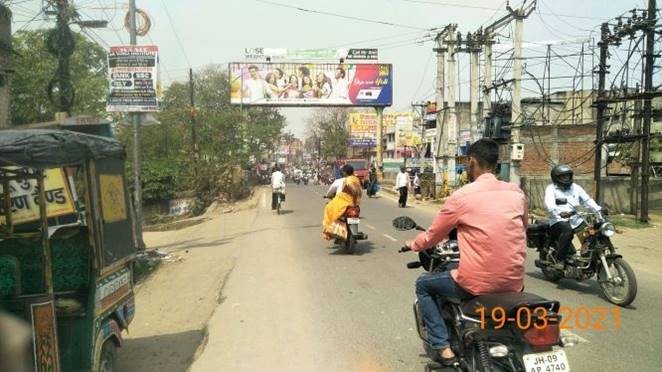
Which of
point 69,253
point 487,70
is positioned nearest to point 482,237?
point 69,253

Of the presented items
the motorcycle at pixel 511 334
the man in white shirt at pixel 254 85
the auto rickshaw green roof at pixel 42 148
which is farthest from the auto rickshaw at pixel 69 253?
the man in white shirt at pixel 254 85

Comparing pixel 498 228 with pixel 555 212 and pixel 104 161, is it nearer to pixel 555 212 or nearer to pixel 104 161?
pixel 104 161

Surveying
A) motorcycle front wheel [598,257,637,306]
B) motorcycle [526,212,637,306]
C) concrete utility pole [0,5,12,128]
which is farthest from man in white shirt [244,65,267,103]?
motorcycle front wheel [598,257,637,306]

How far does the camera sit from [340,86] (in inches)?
1690

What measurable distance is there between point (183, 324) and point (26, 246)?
246 cm

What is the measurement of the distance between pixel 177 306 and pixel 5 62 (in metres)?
9.66

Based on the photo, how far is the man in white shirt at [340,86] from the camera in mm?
42844

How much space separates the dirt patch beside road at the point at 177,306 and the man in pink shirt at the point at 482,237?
2.63m

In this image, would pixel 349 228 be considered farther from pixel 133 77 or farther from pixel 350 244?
pixel 133 77

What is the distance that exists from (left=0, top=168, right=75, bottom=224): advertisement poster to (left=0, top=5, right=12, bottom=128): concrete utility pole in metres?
9.16

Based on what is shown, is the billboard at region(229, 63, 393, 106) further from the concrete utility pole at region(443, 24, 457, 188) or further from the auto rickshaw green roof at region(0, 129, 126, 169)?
the auto rickshaw green roof at region(0, 129, 126, 169)

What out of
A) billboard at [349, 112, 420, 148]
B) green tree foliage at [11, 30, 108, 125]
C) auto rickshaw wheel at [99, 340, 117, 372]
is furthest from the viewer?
billboard at [349, 112, 420, 148]

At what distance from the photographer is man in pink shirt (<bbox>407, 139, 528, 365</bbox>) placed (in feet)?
12.0

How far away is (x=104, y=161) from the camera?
4738 millimetres
